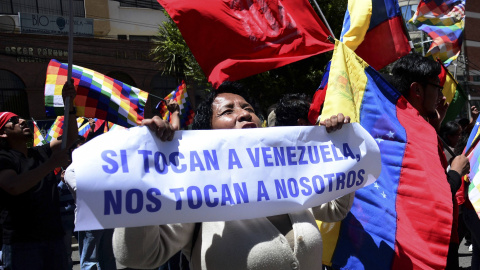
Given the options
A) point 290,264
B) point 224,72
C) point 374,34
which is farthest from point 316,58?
point 290,264

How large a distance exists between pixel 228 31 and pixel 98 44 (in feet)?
77.1

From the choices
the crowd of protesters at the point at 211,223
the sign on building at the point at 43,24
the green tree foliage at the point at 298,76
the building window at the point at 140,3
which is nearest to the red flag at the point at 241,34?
the crowd of protesters at the point at 211,223

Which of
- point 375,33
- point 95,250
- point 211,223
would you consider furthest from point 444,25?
point 211,223

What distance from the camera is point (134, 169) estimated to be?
2.12m

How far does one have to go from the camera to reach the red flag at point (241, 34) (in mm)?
3729

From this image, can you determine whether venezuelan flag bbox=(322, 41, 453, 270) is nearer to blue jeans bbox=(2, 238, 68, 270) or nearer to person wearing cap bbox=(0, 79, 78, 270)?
person wearing cap bbox=(0, 79, 78, 270)

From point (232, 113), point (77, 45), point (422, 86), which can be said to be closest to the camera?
point (232, 113)

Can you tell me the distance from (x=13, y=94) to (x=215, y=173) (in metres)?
24.1

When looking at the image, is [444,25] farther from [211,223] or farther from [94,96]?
[211,223]

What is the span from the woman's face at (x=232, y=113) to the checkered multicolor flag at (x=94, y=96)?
144 inches

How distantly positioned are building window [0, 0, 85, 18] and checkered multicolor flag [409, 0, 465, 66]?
2263 cm

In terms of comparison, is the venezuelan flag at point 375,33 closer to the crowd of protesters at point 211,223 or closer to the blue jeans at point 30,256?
the crowd of protesters at point 211,223

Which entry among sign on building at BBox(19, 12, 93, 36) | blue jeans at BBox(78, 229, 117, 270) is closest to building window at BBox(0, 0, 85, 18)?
sign on building at BBox(19, 12, 93, 36)

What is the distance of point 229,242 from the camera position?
2.19 m
